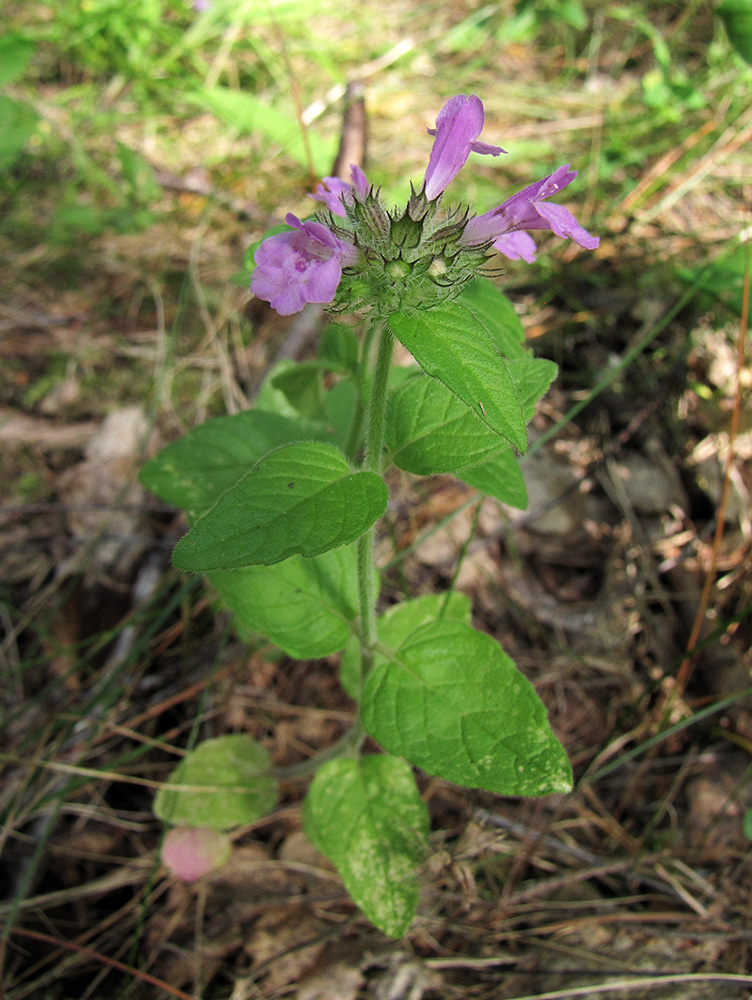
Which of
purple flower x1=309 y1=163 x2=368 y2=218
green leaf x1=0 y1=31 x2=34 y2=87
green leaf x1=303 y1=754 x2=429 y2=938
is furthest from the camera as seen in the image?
green leaf x1=0 y1=31 x2=34 y2=87

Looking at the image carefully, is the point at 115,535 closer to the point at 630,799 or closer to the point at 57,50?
the point at 630,799

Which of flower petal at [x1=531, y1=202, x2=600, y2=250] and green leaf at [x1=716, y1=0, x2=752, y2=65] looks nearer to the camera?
flower petal at [x1=531, y1=202, x2=600, y2=250]

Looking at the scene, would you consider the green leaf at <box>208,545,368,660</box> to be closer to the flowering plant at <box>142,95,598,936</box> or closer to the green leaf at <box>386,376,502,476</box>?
the flowering plant at <box>142,95,598,936</box>

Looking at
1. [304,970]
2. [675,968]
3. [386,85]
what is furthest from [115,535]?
[386,85]

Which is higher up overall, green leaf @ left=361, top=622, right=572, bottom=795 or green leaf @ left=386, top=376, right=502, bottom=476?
green leaf @ left=386, top=376, right=502, bottom=476

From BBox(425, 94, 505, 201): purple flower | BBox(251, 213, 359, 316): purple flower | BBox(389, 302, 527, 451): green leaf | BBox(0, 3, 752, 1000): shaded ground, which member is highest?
BBox(425, 94, 505, 201): purple flower

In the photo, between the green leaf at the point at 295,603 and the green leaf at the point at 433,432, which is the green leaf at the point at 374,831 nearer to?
the green leaf at the point at 295,603

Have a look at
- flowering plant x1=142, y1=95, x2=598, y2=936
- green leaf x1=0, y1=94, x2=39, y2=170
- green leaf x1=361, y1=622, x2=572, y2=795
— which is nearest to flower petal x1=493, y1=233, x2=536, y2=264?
flowering plant x1=142, y1=95, x2=598, y2=936

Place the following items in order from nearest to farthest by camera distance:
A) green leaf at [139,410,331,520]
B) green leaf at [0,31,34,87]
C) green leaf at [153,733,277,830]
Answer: green leaf at [139,410,331,520] < green leaf at [153,733,277,830] < green leaf at [0,31,34,87]
